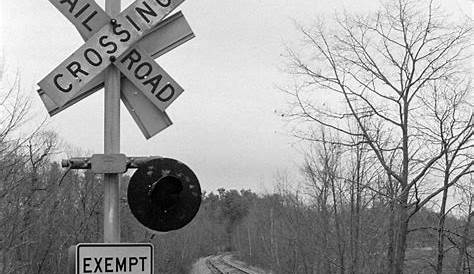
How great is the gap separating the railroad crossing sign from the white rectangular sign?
79 cm

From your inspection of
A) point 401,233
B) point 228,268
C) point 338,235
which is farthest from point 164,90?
point 228,268

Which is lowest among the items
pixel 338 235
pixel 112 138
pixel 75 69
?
pixel 338 235

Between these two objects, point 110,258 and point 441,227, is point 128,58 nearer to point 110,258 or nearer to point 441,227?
point 110,258

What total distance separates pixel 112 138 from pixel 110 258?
0.77 meters

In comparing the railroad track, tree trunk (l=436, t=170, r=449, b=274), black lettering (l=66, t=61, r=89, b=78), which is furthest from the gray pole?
the railroad track

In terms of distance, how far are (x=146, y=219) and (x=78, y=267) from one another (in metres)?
0.49

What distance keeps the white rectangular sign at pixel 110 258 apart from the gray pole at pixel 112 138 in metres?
0.21

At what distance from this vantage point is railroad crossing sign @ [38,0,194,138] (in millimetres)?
4160

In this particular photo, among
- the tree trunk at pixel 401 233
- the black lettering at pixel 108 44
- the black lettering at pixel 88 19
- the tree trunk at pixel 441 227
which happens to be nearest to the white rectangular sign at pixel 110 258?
the black lettering at pixel 108 44

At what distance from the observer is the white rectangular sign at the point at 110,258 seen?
3.93 meters

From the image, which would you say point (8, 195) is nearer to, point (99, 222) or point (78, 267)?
point (99, 222)

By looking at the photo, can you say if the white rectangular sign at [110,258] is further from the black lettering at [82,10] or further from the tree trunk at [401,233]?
the tree trunk at [401,233]

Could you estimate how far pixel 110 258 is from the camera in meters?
3.96

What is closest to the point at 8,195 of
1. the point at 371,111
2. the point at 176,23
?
the point at 371,111
